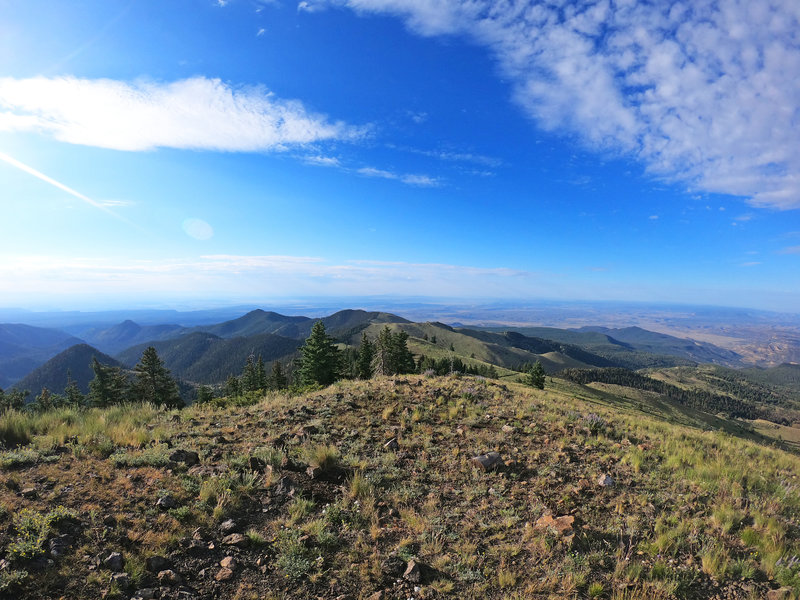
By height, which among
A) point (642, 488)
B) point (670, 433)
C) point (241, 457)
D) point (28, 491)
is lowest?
point (670, 433)

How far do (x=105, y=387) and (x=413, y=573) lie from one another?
5531 centimetres

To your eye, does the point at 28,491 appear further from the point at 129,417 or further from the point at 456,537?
the point at 456,537

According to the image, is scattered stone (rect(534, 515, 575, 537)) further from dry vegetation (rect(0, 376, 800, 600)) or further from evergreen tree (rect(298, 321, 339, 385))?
evergreen tree (rect(298, 321, 339, 385))

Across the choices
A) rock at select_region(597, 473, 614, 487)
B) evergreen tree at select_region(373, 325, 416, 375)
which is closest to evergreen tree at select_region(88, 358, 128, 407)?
evergreen tree at select_region(373, 325, 416, 375)

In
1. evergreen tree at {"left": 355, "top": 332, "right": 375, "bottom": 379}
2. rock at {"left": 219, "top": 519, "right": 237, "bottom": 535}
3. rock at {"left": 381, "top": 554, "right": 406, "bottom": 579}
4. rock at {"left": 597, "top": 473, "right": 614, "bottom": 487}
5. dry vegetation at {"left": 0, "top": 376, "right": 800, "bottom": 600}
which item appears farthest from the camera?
evergreen tree at {"left": 355, "top": 332, "right": 375, "bottom": 379}

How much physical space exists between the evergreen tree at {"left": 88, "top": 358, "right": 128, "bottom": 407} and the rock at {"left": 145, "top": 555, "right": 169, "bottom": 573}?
165ft

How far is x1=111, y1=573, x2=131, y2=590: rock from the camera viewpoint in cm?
431

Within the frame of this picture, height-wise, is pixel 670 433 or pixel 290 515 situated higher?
pixel 290 515

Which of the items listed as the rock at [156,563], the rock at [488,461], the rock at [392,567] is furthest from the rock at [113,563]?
the rock at [488,461]

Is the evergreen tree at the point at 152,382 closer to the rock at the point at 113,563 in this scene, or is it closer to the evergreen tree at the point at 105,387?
the evergreen tree at the point at 105,387

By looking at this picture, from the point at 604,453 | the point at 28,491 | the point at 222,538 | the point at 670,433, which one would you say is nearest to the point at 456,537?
the point at 222,538

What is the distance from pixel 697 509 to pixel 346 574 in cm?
734

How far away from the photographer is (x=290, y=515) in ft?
20.8

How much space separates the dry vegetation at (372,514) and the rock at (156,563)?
0.08ft
